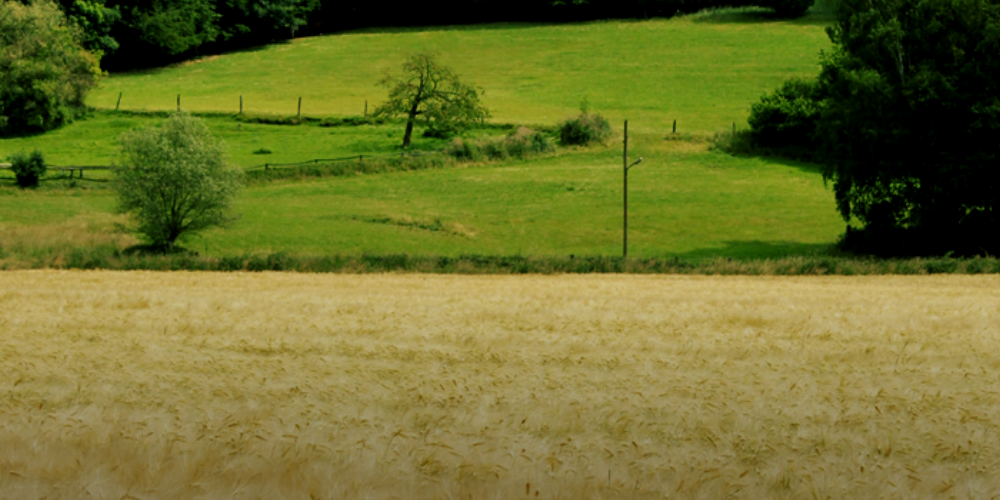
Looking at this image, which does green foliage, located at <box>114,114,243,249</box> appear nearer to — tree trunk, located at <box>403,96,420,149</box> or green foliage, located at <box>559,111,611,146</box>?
tree trunk, located at <box>403,96,420,149</box>

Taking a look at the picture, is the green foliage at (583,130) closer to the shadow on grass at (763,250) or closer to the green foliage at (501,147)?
the green foliage at (501,147)

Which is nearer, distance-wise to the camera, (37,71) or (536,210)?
(536,210)

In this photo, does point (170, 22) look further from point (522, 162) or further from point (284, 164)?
point (522, 162)

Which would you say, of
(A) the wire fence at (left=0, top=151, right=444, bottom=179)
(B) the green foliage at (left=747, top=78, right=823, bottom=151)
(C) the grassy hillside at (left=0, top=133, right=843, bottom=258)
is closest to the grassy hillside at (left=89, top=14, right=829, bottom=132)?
(B) the green foliage at (left=747, top=78, right=823, bottom=151)

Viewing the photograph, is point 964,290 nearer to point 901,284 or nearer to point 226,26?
point 901,284

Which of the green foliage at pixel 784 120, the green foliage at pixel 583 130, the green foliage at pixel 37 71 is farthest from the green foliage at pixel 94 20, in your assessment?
the green foliage at pixel 784 120

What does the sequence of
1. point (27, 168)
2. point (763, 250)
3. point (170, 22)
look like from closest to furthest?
point (763, 250) → point (27, 168) → point (170, 22)

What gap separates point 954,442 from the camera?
8.45m

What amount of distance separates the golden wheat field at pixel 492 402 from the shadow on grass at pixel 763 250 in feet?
85.1

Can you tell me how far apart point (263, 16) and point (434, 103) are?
50374 millimetres

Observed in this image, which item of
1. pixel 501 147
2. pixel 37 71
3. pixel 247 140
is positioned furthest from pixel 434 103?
pixel 37 71

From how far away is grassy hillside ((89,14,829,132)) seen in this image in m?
82.6

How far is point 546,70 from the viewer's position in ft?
325

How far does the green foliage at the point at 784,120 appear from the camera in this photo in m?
67.4
